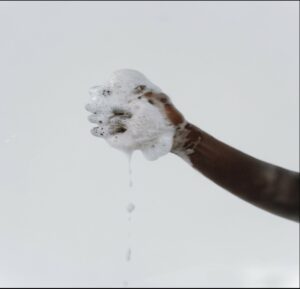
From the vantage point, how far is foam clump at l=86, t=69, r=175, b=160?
0.68m

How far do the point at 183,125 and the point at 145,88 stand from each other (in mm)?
77

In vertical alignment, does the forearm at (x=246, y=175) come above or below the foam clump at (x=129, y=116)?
below

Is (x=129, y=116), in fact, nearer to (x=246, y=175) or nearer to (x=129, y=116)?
(x=129, y=116)

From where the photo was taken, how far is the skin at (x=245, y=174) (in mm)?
636

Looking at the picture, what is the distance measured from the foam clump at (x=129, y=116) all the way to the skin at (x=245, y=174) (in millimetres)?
41

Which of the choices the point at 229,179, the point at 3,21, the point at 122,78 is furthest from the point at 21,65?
the point at 229,179

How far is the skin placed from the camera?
636 mm

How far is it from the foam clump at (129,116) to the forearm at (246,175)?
0.14 ft

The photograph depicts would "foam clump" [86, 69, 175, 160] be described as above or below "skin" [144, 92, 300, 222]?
above

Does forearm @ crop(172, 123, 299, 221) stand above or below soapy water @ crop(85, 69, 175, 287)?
below

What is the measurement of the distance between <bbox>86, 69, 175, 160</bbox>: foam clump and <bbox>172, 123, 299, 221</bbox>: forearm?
4cm

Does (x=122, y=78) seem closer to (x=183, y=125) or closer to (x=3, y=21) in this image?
(x=183, y=125)

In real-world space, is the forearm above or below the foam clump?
below

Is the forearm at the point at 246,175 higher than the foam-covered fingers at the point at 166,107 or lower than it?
lower
